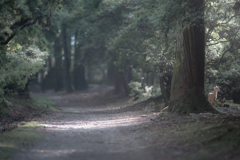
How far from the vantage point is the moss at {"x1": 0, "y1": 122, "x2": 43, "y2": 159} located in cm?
720

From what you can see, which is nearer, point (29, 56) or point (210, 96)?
point (210, 96)

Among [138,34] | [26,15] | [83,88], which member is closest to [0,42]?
[26,15]

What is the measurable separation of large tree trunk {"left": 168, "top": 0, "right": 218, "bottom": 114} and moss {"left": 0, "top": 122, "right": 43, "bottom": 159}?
653 centimetres

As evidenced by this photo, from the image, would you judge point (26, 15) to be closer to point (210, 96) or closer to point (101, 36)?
point (210, 96)

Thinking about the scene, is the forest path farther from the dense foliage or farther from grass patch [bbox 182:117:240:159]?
the dense foliage

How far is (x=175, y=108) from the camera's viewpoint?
43.4 feet

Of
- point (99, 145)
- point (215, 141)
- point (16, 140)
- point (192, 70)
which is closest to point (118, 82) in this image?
point (192, 70)

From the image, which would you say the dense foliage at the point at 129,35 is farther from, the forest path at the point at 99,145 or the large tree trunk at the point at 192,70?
the forest path at the point at 99,145

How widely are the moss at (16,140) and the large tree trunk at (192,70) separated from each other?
6.53m

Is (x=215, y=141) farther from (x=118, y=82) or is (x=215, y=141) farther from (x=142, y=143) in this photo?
A: (x=118, y=82)

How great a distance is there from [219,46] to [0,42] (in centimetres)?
1338

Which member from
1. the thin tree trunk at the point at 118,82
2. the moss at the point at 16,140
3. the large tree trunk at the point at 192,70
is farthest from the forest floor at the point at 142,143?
the thin tree trunk at the point at 118,82

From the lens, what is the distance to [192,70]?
42.2 feet

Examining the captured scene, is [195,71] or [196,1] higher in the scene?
[196,1]
